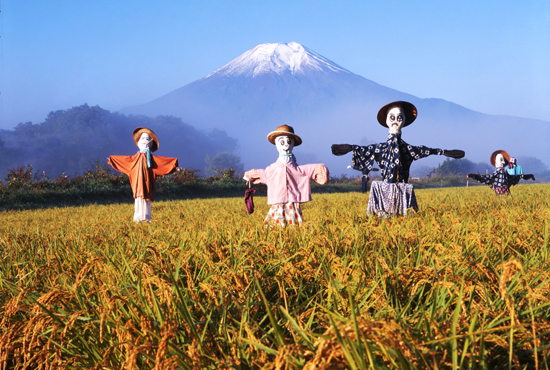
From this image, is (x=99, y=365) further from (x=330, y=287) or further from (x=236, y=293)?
(x=330, y=287)

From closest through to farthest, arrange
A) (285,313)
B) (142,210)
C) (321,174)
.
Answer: (285,313)
(321,174)
(142,210)

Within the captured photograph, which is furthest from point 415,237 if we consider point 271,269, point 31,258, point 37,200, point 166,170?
point 37,200

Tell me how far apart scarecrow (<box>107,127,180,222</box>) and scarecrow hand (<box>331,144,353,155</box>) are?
3.29 m

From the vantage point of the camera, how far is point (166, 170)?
666 centimetres

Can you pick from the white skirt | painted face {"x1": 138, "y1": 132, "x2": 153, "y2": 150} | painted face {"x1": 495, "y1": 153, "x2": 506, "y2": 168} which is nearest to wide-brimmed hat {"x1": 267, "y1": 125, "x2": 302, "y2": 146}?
painted face {"x1": 138, "y1": 132, "x2": 153, "y2": 150}

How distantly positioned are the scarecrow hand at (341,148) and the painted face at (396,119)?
0.71 meters

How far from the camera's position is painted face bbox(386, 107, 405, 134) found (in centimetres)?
512

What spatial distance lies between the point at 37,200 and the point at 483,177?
50.4ft

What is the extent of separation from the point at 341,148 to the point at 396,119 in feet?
3.07

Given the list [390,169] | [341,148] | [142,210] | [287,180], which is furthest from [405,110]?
[142,210]

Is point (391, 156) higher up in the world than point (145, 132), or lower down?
lower down

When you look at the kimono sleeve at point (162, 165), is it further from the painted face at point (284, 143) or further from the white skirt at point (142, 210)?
the painted face at point (284, 143)

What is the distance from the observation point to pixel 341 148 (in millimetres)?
5164

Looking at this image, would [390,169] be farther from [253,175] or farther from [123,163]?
[123,163]
